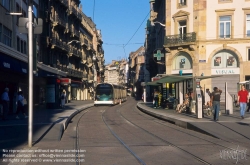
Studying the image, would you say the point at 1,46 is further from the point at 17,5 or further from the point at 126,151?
the point at 126,151

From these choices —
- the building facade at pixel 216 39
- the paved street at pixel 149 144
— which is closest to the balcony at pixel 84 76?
the building facade at pixel 216 39

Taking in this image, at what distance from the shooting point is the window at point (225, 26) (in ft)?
137

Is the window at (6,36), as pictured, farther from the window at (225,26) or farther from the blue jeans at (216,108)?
the window at (225,26)

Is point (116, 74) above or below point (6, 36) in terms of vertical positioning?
below

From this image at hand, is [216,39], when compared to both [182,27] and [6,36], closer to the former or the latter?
[182,27]

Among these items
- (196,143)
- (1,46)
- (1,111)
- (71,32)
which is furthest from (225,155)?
(71,32)

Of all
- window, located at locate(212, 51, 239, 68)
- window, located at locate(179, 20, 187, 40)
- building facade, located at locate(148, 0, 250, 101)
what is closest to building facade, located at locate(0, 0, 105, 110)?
window, located at locate(179, 20, 187, 40)

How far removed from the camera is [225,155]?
10695mm

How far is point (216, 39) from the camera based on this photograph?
1656 inches

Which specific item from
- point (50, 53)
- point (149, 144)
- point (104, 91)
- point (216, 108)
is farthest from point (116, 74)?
point (149, 144)

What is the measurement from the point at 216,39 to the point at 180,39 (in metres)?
3.97

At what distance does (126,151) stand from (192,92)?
1625 cm

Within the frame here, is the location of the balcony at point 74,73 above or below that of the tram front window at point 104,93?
above

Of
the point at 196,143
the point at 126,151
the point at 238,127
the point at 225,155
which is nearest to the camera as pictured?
the point at 225,155
